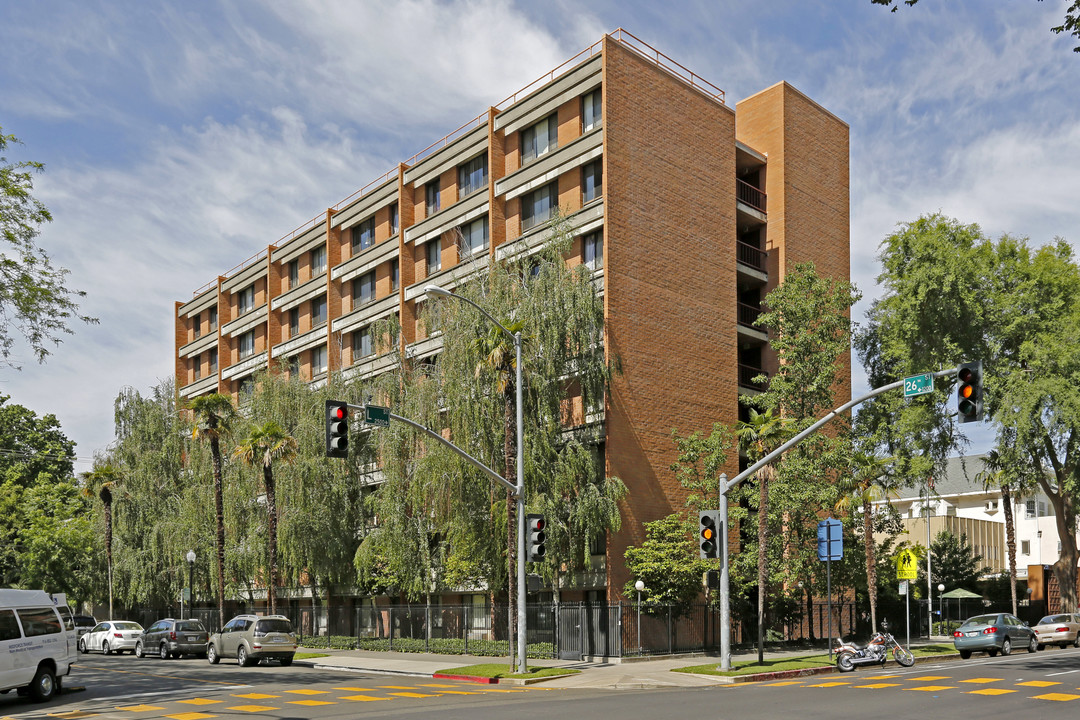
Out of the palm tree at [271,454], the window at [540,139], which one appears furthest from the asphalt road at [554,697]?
the window at [540,139]

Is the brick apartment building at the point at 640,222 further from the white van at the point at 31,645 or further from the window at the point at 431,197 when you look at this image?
the white van at the point at 31,645

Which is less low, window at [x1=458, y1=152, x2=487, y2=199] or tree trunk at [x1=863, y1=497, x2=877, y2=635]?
window at [x1=458, y1=152, x2=487, y2=199]

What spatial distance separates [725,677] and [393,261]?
32.3m

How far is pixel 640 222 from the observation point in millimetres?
39250

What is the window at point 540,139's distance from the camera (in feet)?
138

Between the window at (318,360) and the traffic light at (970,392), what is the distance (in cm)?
4518

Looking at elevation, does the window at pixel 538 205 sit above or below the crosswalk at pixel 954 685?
above

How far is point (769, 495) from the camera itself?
37344mm

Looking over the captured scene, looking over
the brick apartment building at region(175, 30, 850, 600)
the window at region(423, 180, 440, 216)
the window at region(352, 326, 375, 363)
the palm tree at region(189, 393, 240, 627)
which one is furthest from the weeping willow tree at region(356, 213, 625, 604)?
the window at region(352, 326, 375, 363)

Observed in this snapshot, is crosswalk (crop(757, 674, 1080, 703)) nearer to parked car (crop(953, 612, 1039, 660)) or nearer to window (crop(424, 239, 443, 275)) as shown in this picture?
parked car (crop(953, 612, 1039, 660))

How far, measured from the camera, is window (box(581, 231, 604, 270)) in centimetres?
3869

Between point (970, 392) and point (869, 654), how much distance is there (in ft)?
46.4

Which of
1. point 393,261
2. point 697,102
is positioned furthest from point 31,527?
point 697,102

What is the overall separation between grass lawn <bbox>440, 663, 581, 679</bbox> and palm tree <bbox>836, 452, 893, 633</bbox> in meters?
15.3
